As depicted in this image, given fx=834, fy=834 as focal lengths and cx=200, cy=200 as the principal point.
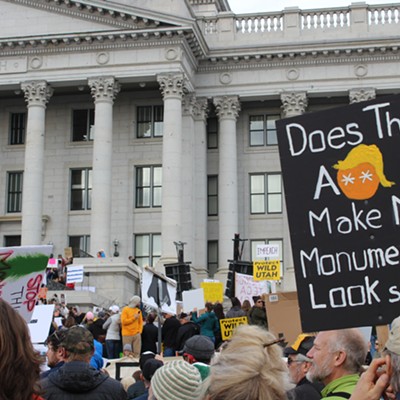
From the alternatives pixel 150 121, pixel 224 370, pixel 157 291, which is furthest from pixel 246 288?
pixel 224 370

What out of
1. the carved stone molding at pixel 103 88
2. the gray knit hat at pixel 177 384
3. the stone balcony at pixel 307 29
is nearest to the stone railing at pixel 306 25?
the stone balcony at pixel 307 29

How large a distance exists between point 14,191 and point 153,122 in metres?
8.24

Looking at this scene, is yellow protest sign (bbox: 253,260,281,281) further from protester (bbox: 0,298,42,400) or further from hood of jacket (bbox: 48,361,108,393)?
protester (bbox: 0,298,42,400)

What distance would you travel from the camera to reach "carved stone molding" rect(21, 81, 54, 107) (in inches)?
1602

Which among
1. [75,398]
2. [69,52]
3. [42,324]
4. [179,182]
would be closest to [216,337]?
[42,324]

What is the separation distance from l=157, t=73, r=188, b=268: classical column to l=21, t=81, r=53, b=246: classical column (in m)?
6.06

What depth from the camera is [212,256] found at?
4247 cm

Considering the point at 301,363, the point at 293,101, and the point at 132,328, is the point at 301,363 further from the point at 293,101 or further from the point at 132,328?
the point at 293,101

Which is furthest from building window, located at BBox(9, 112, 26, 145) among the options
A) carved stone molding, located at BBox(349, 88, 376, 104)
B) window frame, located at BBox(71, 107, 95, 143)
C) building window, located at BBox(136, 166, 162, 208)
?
carved stone molding, located at BBox(349, 88, 376, 104)

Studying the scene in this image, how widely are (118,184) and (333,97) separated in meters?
11.9

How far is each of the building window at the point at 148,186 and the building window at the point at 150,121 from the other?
182 centimetres

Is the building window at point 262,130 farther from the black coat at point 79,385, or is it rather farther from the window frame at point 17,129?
the black coat at point 79,385

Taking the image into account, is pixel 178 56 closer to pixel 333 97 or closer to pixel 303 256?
pixel 333 97

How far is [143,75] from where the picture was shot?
3988cm
